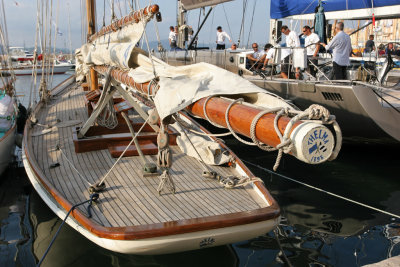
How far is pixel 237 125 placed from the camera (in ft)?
10.3

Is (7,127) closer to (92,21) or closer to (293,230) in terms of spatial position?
(92,21)

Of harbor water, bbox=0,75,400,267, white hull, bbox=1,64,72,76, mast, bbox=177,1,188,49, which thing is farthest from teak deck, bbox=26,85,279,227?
white hull, bbox=1,64,72,76

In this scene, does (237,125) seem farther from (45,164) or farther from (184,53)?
(184,53)

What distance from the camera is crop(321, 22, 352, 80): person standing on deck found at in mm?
9062

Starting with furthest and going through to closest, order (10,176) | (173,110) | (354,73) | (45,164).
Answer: (354,73) → (10,176) → (45,164) → (173,110)

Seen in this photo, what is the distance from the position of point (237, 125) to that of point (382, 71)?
8.04 metres

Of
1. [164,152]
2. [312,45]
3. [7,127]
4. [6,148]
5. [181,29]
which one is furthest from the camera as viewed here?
[181,29]

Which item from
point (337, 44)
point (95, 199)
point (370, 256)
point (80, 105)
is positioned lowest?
point (370, 256)

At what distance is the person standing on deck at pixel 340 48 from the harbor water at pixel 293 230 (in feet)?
8.05

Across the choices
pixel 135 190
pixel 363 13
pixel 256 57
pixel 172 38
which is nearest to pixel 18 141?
pixel 135 190

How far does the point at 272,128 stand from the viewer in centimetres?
272

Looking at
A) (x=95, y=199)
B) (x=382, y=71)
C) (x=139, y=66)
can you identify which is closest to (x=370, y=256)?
(x=95, y=199)

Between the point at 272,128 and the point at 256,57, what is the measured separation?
9925 millimetres

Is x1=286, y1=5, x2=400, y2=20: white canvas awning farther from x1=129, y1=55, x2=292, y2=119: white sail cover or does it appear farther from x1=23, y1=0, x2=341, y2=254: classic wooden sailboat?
x1=129, y1=55, x2=292, y2=119: white sail cover
